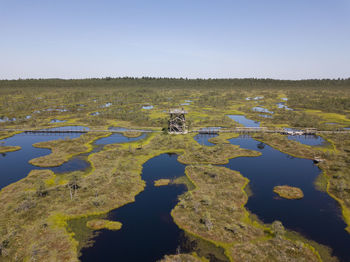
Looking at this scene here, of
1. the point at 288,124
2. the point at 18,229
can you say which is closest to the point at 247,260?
the point at 18,229

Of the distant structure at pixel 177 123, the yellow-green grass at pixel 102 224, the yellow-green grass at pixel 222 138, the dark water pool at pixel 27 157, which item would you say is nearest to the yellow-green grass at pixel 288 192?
the yellow-green grass at pixel 102 224

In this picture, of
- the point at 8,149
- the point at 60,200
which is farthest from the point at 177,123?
the point at 8,149

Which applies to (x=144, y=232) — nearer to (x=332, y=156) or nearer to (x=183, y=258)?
(x=183, y=258)

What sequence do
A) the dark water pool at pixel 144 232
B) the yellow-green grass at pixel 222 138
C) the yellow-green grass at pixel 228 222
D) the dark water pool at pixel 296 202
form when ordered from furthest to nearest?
the yellow-green grass at pixel 222 138 < the dark water pool at pixel 296 202 < the dark water pool at pixel 144 232 < the yellow-green grass at pixel 228 222

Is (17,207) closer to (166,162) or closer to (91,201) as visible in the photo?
(91,201)

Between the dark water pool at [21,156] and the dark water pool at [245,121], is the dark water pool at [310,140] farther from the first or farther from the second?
the dark water pool at [21,156]
